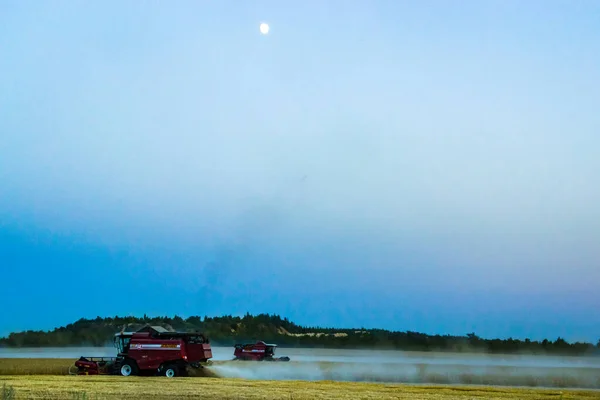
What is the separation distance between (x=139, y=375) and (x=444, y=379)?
59.8 ft

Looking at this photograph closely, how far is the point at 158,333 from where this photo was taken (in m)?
45.4

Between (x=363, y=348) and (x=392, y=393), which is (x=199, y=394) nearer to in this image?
(x=392, y=393)

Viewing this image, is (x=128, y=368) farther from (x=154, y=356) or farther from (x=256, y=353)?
(x=256, y=353)

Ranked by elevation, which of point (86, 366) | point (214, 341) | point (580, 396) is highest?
point (214, 341)

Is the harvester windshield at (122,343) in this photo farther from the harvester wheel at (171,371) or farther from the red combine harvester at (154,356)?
the harvester wheel at (171,371)

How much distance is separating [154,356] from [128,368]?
1.70 meters

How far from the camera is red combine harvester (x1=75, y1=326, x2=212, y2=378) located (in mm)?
44344

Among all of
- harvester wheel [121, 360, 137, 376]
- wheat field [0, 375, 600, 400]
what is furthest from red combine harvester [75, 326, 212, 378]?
wheat field [0, 375, 600, 400]

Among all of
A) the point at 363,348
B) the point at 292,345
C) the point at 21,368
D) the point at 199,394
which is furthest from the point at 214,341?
the point at 199,394

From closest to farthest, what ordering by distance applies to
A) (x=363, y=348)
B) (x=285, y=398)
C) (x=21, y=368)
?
(x=285, y=398)
(x=21, y=368)
(x=363, y=348)

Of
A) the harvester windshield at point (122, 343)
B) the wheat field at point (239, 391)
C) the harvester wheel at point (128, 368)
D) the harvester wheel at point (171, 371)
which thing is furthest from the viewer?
the harvester windshield at point (122, 343)

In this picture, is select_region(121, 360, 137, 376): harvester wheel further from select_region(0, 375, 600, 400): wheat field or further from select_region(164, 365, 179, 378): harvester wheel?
select_region(0, 375, 600, 400): wheat field

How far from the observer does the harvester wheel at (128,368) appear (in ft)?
145

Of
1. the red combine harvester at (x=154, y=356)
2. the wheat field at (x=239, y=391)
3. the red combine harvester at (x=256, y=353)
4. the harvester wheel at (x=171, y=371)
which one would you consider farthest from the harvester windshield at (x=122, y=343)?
the red combine harvester at (x=256, y=353)
